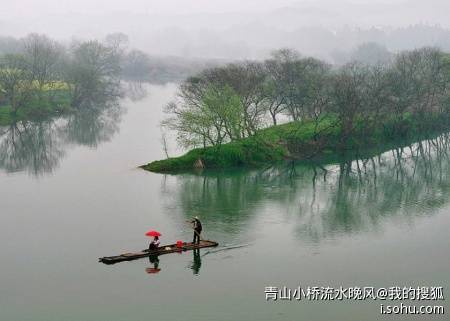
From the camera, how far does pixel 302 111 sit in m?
93.9

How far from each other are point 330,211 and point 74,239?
21773mm

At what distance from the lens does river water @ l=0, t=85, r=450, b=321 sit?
120ft

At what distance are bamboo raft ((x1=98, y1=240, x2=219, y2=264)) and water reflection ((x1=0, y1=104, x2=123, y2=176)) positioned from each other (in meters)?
32.8

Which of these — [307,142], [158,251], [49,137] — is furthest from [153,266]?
[49,137]

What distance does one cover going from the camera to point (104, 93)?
150000mm

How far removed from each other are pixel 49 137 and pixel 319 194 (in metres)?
48.5

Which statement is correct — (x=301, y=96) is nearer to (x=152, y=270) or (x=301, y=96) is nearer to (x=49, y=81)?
(x=49, y=81)

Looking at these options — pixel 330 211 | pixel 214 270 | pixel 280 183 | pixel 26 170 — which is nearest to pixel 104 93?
pixel 26 170

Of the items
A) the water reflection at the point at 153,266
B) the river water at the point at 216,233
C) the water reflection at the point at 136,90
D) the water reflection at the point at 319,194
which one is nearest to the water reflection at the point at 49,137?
the river water at the point at 216,233

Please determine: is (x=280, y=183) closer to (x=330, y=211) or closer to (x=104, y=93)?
(x=330, y=211)

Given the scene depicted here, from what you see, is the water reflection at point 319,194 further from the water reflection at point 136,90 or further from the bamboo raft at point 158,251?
the water reflection at point 136,90

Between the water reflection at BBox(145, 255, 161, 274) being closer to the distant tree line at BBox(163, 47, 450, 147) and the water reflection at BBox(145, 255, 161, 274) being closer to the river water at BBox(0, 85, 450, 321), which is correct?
the river water at BBox(0, 85, 450, 321)

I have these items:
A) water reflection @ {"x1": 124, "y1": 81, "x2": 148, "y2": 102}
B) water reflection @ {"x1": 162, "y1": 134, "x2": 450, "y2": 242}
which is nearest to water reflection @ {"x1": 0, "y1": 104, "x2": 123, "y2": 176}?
water reflection @ {"x1": 162, "y1": 134, "x2": 450, "y2": 242}

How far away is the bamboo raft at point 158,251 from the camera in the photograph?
135 ft
